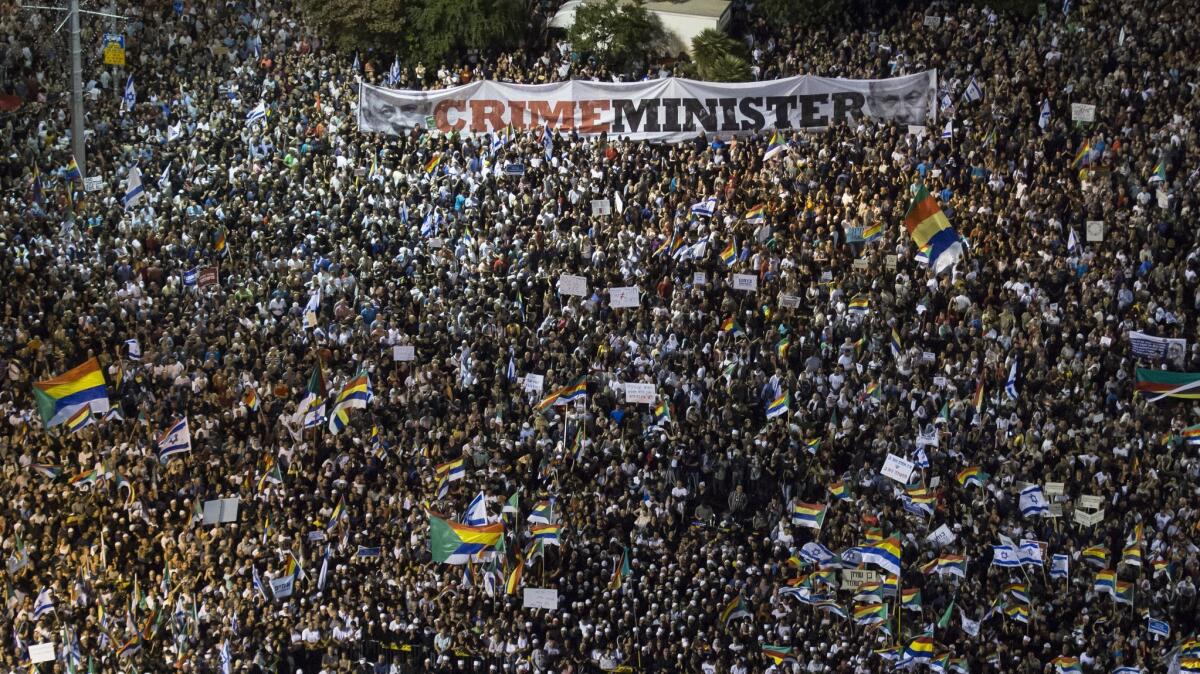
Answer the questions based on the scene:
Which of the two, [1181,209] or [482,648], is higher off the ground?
[1181,209]

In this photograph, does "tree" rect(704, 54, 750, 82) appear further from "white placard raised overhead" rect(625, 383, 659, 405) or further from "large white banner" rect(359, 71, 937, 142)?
"white placard raised overhead" rect(625, 383, 659, 405)

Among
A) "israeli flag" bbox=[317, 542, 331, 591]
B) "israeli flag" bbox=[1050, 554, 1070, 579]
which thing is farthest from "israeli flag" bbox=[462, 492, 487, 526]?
"israeli flag" bbox=[1050, 554, 1070, 579]

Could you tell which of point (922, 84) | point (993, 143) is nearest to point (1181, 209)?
point (993, 143)

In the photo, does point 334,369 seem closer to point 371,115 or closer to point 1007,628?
point 371,115

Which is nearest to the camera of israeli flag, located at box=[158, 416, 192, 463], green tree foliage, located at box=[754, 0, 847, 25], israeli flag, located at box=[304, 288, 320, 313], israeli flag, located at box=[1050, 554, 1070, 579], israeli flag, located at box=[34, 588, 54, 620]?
israeli flag, located at box=[1050, 554, 1070, 579]

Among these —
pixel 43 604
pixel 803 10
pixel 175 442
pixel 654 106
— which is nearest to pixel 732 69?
pixel 654 106
